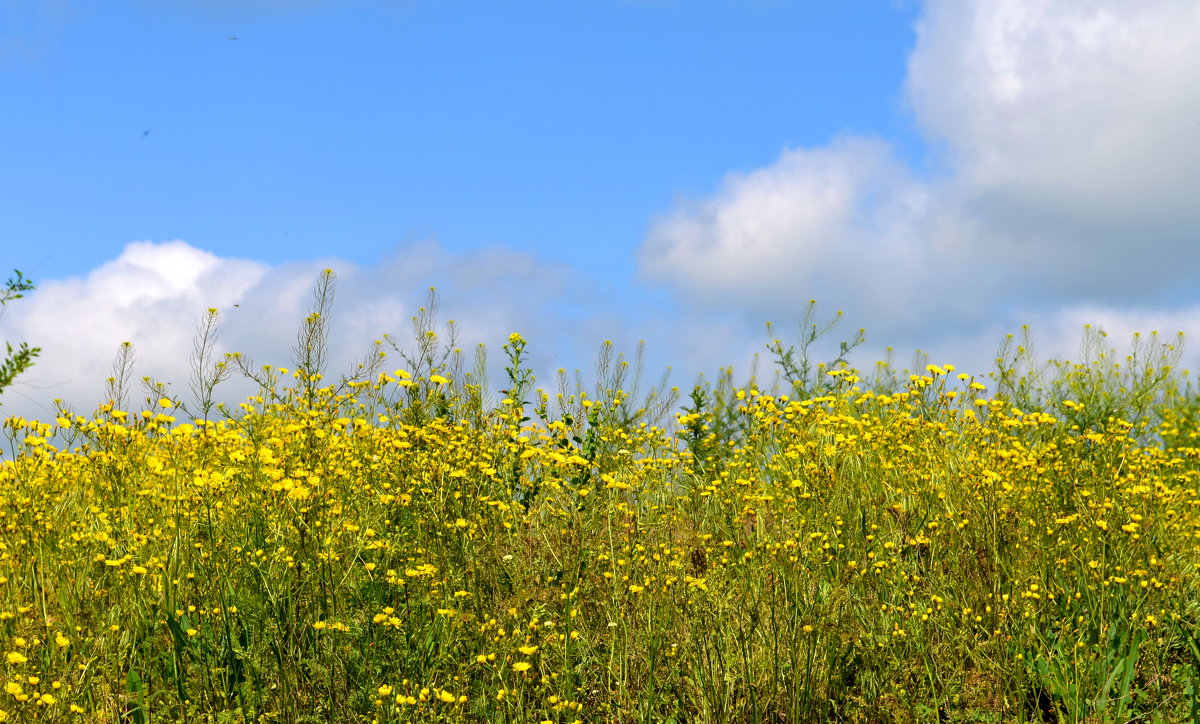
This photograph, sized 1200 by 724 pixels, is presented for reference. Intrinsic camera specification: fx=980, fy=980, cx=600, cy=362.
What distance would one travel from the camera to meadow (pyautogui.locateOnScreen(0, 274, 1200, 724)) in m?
4.18

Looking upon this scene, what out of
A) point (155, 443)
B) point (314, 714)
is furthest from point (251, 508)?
point (155, 443)

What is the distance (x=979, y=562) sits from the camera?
4934 millimetres

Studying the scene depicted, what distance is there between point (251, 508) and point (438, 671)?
141cm

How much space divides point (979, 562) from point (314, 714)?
3.25 m

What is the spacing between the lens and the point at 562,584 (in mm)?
4383

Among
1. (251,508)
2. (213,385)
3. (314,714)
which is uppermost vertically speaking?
(213,385)

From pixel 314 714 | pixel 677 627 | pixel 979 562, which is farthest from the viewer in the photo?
pixel 979 562

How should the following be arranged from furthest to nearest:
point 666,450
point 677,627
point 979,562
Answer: point 666,450, point 979,562, point 677,627

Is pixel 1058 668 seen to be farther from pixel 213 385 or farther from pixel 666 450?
pixel 213 385

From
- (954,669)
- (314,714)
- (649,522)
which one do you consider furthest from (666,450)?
(314,714)

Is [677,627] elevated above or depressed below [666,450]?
below

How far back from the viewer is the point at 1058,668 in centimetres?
444

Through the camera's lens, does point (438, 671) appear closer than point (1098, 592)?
Yes

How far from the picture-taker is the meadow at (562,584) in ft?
13.7
